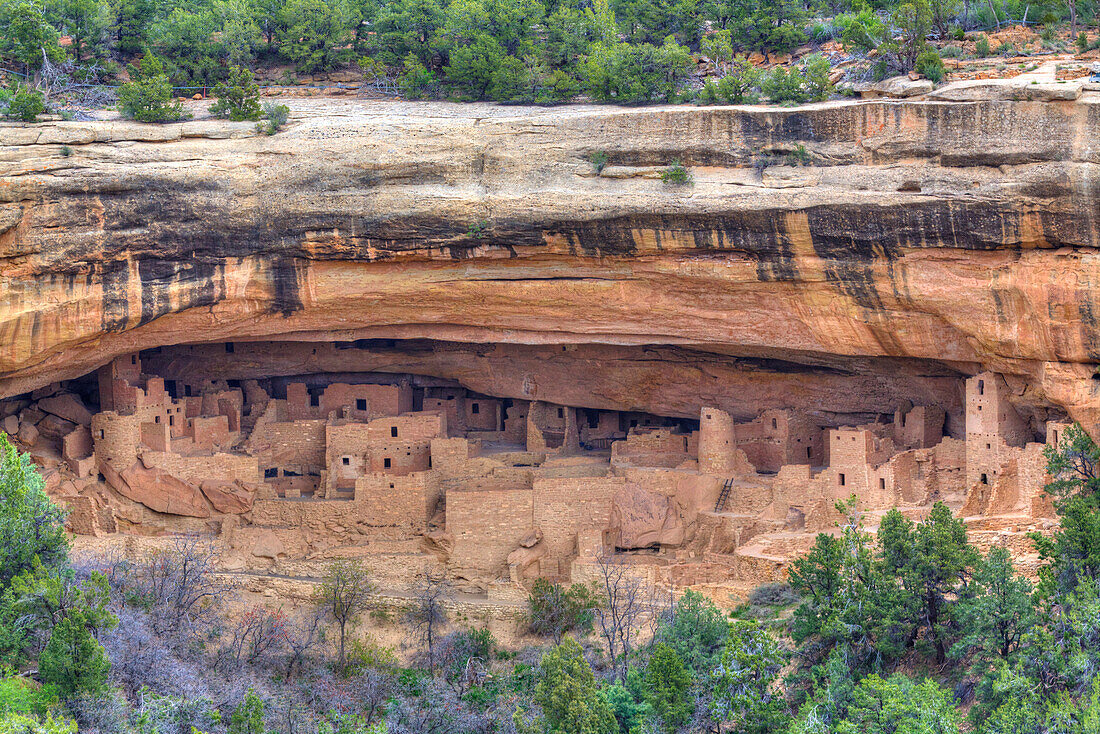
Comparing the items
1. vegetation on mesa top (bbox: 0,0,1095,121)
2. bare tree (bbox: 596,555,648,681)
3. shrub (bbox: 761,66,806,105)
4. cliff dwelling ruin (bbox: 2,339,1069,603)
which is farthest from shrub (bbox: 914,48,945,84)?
bare tree (bbox: 596,555,648,681)

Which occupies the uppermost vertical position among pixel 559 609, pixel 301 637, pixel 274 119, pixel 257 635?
pixel 274 119

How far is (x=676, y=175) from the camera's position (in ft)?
83.0

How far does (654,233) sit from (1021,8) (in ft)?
32.7

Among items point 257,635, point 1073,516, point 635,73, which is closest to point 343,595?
point 257,635

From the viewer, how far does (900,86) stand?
25062 mm

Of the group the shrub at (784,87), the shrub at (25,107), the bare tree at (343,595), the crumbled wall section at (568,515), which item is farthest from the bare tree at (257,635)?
the shrub at (784,87)

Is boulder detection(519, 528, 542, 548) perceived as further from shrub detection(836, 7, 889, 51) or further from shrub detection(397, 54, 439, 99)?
shrub detection(836, 7, 889, 51)

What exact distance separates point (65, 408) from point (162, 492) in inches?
132

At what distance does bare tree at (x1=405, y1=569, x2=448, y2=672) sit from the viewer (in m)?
27.0

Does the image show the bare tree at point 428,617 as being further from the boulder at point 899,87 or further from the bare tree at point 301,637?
the boulder at point 899,87

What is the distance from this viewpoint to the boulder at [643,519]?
93.5 feet

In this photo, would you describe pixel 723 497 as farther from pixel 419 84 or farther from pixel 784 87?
pixel 419 84

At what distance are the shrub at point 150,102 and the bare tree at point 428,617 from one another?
10.8 metres

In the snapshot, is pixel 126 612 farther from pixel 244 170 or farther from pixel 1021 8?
pixel 1021 8
